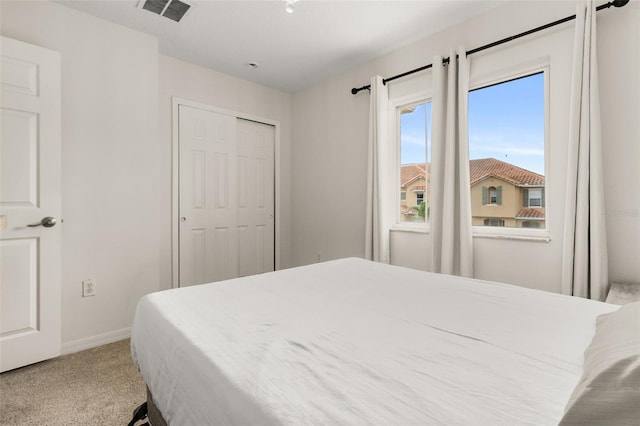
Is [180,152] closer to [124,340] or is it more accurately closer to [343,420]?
[124,340]

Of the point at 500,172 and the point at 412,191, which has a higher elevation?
the point at 500,172

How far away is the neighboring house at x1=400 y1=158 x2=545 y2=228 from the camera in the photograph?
234 cm

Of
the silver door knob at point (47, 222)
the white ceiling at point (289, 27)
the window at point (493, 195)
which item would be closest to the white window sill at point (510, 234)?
the window at point (493, 195)

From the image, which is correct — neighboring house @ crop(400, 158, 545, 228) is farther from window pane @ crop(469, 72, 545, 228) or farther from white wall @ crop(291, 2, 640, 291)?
white wall @ crop(291, 2, 640, 291)

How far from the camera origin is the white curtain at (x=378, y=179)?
299cm

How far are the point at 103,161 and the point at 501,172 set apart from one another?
3170mm

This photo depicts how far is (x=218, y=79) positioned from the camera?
3.49m

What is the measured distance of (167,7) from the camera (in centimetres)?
236

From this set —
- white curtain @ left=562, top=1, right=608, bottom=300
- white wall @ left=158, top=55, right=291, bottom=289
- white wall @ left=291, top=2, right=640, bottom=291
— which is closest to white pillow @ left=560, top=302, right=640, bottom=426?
white curtain @ left=562, top=1, right=608, bottom=300

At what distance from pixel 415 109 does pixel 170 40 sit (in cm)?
234

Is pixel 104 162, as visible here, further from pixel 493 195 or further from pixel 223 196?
pixel 493 195

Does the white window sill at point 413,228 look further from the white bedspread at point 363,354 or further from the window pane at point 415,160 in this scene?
the white bedspread at point 363,354

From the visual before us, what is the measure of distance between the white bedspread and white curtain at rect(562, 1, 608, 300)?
2.69 feet

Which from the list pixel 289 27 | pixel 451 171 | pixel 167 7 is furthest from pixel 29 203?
pixel 451 171
